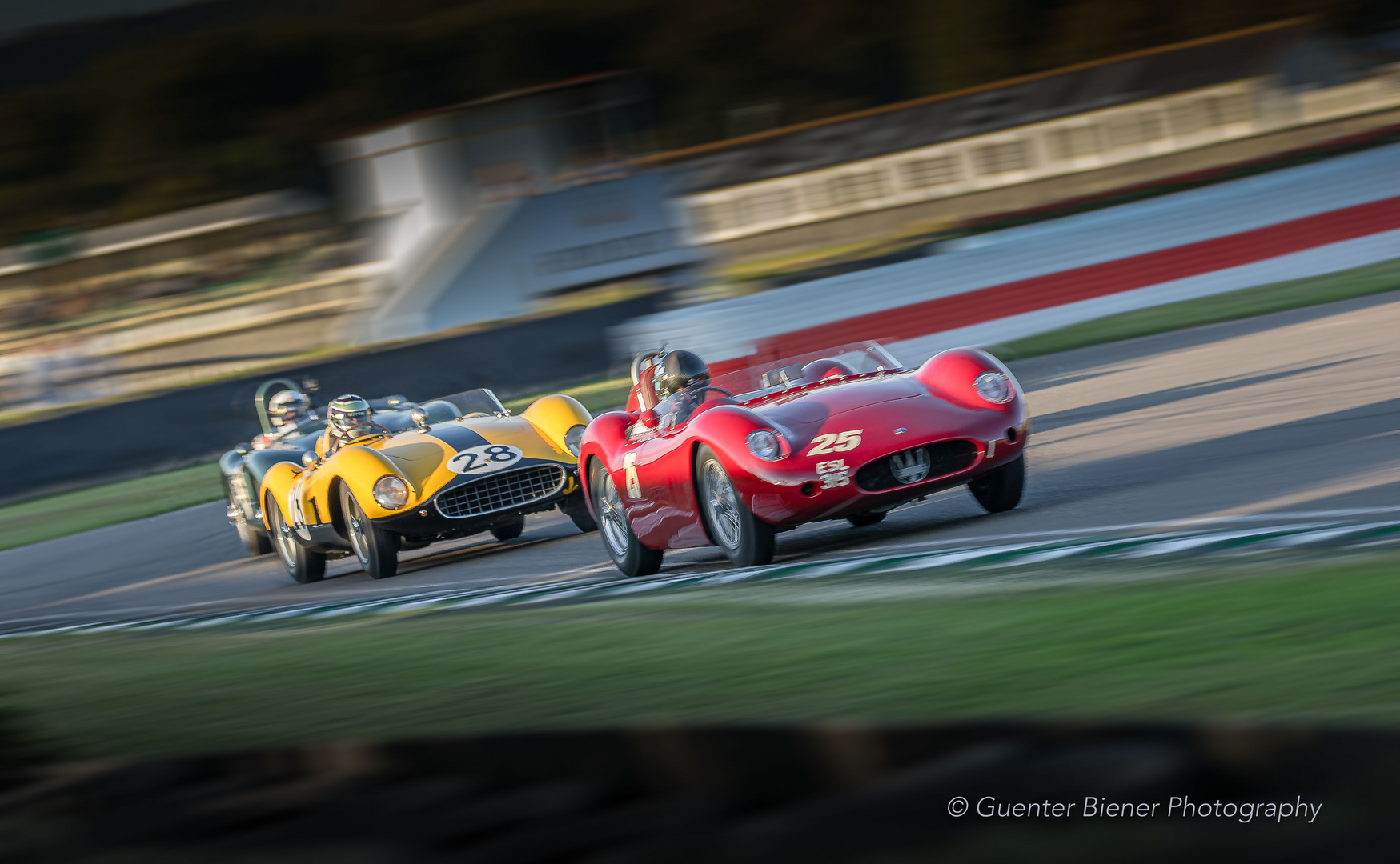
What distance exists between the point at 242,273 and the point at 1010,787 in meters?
39.4

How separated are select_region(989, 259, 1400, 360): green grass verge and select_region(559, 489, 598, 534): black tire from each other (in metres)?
7.56

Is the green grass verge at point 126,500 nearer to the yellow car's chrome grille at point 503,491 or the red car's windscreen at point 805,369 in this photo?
the yellow car's chrome grille at point 503,491

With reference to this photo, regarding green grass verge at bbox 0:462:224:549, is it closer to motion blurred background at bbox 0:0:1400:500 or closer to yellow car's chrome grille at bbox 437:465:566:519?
motion blurred background at bbox 0:0:1400:500

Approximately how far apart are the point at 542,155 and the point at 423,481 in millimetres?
32437

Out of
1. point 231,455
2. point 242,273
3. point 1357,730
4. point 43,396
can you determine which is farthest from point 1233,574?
point 242,273

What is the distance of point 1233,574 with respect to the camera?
13.8 feet

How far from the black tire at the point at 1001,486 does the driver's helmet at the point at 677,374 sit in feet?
5.00

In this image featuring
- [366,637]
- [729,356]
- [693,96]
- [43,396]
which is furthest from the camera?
[693,96]

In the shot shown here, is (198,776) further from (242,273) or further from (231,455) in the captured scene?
(242,273)

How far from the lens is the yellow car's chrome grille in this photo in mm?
9383

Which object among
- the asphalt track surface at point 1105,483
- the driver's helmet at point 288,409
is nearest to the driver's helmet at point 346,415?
the asphalt track surface at point 1105,483

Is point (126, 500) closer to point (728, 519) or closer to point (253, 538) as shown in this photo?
point (253, 538)

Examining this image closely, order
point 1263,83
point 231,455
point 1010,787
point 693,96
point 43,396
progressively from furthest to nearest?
point 693,96, point 43,396, point 1263,83, point 231,455, point 1010,787

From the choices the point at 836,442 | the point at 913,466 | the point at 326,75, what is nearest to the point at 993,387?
the point at 913,466
